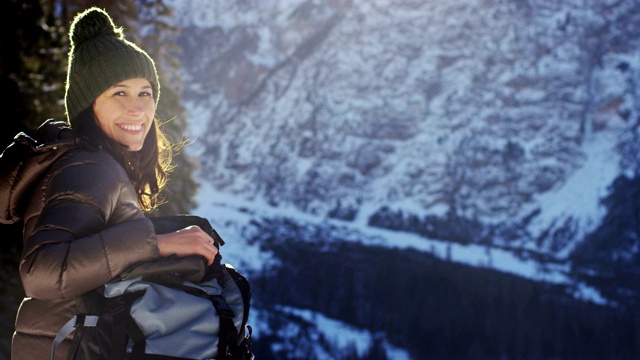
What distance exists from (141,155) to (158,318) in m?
1.04

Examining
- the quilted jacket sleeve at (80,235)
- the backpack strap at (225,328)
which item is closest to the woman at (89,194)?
the quilted jacket sleeve at (80,235)

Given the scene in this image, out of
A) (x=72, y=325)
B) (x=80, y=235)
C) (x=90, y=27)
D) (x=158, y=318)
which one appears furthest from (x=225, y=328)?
(x=90, y=27)

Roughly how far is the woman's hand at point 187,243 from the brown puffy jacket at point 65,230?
0.24 ft

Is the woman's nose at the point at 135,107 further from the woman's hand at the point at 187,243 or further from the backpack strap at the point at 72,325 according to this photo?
the backpack strap at the point at 72,325

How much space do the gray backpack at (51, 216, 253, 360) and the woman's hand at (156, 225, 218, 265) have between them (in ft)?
0.14

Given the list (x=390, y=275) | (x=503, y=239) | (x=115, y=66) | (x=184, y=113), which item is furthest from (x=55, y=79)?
(x=503, y=239)

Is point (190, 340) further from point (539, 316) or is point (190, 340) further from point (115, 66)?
point (539, 316)

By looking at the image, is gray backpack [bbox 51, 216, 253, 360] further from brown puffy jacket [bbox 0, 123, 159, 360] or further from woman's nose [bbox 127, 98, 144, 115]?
woman's nose [bbox 127, 98, 144, 115]

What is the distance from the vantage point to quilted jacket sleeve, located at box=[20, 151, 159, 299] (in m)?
2.10

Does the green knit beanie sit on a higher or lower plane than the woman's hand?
higher

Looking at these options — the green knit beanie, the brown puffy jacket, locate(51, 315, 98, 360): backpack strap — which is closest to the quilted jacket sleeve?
the brown puffy jacket

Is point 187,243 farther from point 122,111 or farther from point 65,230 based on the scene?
point 122,111

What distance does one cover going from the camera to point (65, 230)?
214 centimetres

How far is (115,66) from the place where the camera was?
2.58 metres
